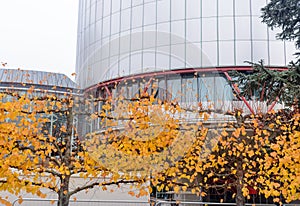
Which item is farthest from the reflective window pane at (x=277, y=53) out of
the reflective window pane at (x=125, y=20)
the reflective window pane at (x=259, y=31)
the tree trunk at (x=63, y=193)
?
the tree trunk at (x=63, y=193)

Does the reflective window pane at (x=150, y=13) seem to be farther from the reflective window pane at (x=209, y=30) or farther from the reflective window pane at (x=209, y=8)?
the reflective window pane at (x=209, y=30)

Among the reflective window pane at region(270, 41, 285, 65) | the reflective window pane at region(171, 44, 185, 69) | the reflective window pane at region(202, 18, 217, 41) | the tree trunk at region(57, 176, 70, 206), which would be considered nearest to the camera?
the tree trunk at region(57, 176, 70, 206)

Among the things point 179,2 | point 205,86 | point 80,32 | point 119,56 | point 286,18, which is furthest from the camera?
point 80,32

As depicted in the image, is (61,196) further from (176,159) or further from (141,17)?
(141,17)

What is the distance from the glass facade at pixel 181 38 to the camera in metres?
21.4

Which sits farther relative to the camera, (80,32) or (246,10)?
(80,32)

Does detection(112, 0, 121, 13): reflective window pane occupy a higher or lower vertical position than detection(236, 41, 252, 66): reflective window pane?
higher

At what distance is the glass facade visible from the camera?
2136 centimetres

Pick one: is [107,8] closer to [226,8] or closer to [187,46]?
[187,46]

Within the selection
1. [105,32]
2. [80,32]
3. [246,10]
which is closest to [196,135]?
[246,10]

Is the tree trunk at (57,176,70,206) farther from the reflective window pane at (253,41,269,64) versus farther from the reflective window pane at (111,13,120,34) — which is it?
the reflective window pane at (111,13,120,34)

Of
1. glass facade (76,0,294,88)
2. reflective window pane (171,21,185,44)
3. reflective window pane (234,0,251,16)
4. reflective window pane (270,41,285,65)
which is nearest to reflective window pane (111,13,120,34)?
glass facade (76,0,294,88)

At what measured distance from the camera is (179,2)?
2261 cm

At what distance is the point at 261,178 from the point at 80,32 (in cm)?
2343
